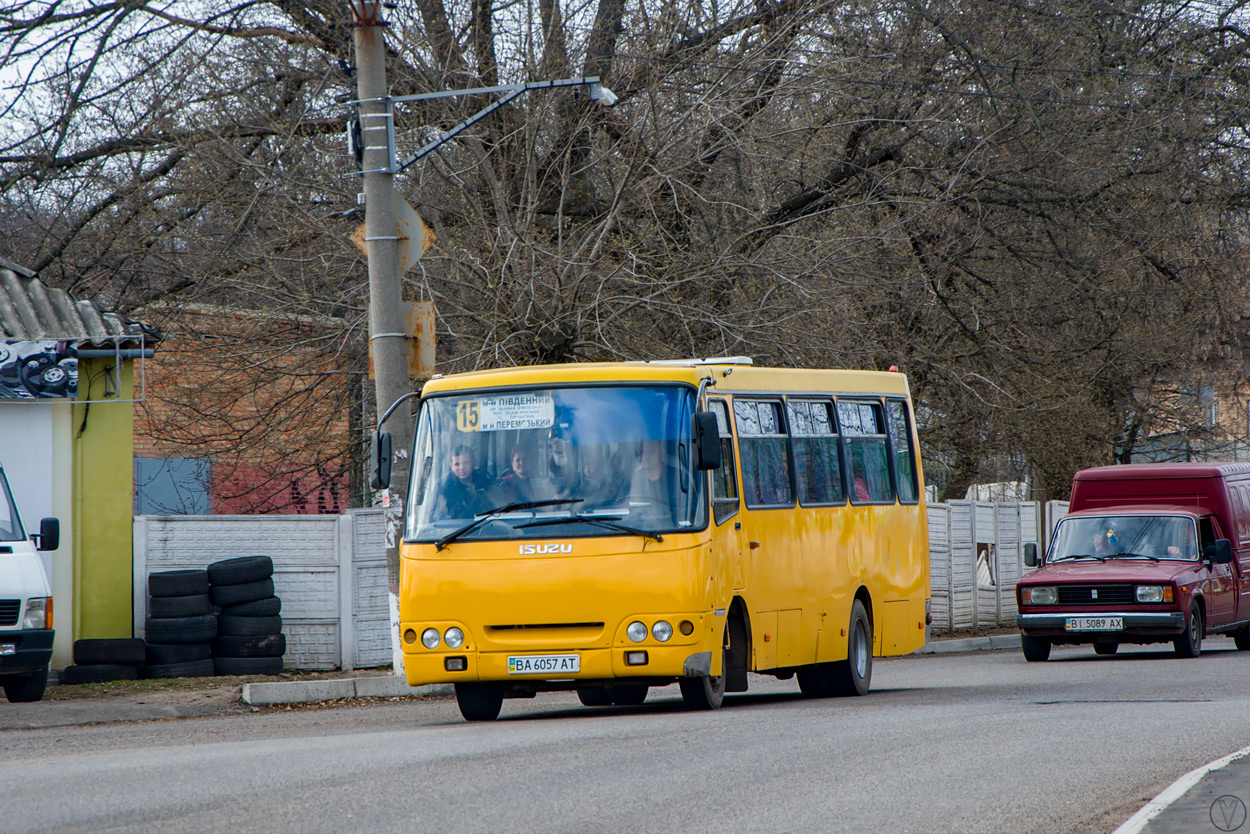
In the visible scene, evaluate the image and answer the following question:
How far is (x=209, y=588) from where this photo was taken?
59.4 feet

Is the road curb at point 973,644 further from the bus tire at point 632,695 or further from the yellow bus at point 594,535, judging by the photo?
the yellow bus at point 594,535

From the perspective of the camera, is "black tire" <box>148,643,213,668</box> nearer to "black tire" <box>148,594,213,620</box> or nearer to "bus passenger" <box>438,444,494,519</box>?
"black tire" <box>148,594,213,620</box>

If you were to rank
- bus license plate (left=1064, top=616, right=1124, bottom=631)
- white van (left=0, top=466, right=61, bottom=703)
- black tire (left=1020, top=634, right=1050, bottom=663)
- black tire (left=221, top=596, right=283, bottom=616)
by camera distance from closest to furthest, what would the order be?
white van (left=0, top=466, right=61, bottom=703)
black tire (left=221, top=596, right=283, bottom=616)
bus license plate (left=1064, top=616, right=1124, bottom=631)
black tire (left=1020, top=634, right=1050, bottom=663)

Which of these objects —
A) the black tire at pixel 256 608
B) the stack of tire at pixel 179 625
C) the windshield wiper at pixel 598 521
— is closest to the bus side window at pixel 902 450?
the windshield wiper at pixel 598 521

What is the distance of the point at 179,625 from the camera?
17.8m

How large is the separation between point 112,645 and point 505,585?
6792 mm

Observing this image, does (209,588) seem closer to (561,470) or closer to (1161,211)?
(561,470)

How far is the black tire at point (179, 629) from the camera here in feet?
58.1

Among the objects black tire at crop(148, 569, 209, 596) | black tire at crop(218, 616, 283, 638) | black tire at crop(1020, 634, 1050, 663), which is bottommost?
black tire at crop(1020, 634, 1050, 663)

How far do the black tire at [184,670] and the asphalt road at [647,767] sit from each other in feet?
11.4

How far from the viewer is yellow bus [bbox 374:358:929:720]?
12.2 m

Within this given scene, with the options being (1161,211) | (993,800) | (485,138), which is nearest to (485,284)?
(485,138)

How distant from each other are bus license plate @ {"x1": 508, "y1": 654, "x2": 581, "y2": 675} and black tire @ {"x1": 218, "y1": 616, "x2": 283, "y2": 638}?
6.70 m

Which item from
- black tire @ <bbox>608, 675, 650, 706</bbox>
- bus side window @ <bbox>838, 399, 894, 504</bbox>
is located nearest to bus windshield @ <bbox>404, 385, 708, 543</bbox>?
black tire @ <bbox>608, 675, 650, 706</bbox>
